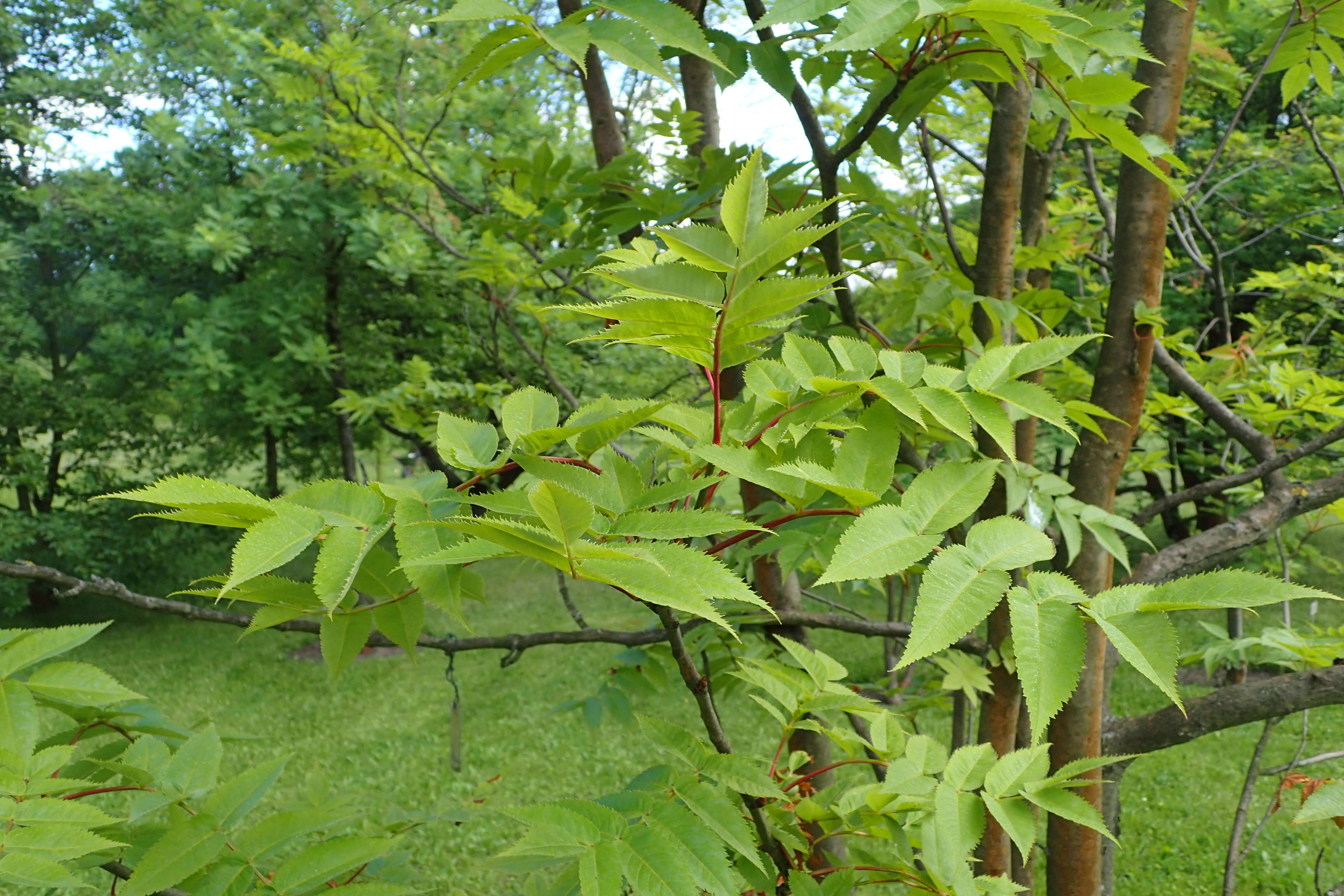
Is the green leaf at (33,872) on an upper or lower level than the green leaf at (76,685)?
lower

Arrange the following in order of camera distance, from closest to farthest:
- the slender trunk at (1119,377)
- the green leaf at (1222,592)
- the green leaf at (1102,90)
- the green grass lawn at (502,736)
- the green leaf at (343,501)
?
1. the green leaf at (1222,592)
2. the green leaf at (343,501)
3. the green leaf at (1102,90)
4. the slender trunk at (1119,377)
5. the green grass lawn at (502,736)

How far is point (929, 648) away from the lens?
2.02 feet

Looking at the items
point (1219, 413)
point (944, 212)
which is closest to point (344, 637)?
point (944, 212)

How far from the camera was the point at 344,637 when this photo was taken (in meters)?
0.97

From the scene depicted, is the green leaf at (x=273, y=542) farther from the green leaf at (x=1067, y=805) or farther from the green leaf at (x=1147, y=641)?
the green leaf at (x=1067, y=805)

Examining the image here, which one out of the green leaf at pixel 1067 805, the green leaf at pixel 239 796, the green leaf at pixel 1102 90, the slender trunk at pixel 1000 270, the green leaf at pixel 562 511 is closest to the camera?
the green leaf at pixel 562 511

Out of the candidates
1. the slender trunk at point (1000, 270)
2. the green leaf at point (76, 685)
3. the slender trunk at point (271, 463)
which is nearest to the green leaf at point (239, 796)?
the green leaf at point (76, 685)

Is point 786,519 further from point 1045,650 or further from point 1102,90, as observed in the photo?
point 1102,90

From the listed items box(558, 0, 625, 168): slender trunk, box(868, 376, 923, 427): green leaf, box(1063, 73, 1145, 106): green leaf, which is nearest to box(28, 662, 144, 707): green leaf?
box(868, 376, 923, 427): green leaf

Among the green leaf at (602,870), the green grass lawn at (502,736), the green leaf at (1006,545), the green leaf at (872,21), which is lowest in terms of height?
the green grass lawn at (502,736)

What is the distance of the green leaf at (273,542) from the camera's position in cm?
64

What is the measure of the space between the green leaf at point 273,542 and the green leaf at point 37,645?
1.75 ft

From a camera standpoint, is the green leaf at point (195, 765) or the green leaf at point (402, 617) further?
the green leaf at point (195, 765)

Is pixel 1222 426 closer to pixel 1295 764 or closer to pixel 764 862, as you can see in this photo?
pixel 1295 764
